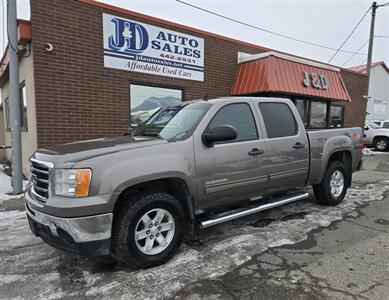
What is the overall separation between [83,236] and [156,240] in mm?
855

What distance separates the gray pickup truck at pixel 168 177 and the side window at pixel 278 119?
18 millimetres

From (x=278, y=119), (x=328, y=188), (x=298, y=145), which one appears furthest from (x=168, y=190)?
(x=328, y=188)

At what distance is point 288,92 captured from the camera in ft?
32.4

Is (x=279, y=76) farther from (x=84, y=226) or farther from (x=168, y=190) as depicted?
(x=84, y=226)

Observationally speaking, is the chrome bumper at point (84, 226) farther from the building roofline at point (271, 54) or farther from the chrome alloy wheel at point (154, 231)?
the building roofline at point (271, 54)

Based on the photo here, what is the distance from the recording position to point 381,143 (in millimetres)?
18156

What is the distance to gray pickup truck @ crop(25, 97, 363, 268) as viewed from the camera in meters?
2.99

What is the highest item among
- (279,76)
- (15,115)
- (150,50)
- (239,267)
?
(150,50)

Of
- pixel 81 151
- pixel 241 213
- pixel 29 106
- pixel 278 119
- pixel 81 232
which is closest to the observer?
pixel 81 232

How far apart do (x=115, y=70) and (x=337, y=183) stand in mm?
5718

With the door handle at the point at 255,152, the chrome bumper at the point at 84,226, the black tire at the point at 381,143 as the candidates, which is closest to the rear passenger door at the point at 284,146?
the door handle at the point at 255,152

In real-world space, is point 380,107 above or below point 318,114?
above

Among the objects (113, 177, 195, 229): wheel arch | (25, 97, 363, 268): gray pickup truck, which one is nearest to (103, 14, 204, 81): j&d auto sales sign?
(25, 97, 363, 268): gray pickup truck

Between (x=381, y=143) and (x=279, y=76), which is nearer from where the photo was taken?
(x=279, y=76)
